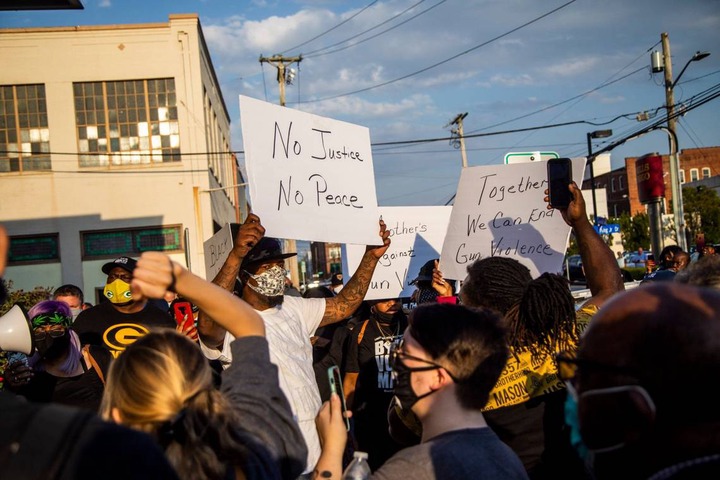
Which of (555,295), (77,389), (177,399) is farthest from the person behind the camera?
(77,389)

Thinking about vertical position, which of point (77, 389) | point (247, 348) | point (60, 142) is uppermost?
point (60, 142)

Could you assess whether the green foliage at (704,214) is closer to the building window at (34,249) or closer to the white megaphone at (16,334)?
the building window at (34,249)

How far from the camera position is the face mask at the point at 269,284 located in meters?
3.91

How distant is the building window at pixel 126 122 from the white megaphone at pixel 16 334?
2234 centimetres

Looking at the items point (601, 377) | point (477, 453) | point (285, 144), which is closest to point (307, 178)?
point (285, 144)

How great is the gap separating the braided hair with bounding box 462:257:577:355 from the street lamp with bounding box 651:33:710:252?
18758 millimetres

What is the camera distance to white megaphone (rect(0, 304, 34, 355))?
3646 mm

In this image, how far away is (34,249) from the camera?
24.5m

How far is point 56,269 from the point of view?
24.3 metres

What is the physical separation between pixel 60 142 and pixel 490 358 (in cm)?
2535

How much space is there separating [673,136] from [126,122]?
18782 millimetres

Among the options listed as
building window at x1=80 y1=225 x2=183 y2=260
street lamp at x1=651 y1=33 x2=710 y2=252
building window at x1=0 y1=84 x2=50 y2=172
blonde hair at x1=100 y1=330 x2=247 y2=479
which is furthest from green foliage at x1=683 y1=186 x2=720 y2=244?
blonde hair at x1=100 y1=330 x2=247 y2=479

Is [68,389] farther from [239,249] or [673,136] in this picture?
[673,136]

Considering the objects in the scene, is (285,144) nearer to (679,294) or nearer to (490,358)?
(490,358)
